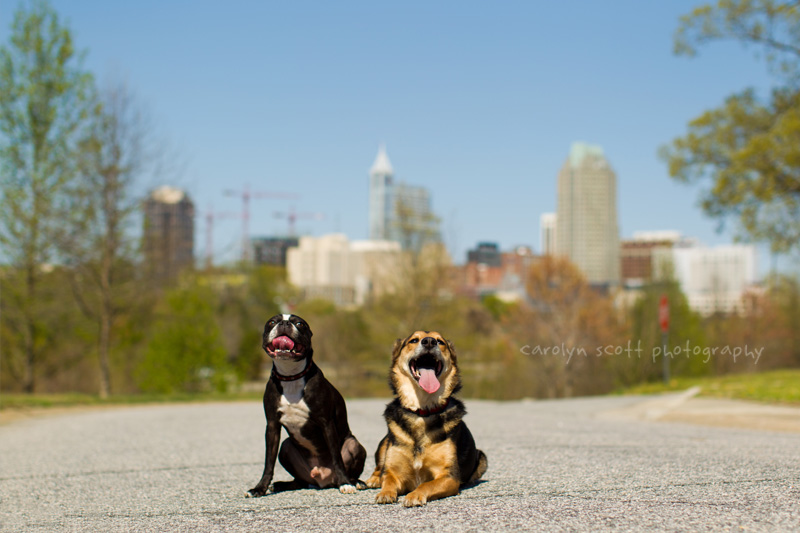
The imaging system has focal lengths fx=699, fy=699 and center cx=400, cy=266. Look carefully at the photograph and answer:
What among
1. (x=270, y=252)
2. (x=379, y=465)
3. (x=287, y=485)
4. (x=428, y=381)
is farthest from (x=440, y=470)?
(x=270, y=252)

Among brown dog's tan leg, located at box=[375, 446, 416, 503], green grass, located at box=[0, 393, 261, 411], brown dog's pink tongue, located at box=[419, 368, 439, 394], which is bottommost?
green grass, located at box=[0, 393, 261, 411]

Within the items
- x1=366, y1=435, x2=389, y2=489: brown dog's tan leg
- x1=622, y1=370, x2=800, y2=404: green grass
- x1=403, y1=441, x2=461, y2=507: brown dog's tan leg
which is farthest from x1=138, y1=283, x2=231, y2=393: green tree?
x1=403, y1=441, x2=461, y2=507: brown dog's tan leg

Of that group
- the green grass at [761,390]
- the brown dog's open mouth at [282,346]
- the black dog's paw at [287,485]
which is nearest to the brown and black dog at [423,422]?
the brown dog's open mouth at [282,346]

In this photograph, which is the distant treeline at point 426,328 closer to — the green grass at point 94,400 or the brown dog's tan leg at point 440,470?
the green grass at point 94,400

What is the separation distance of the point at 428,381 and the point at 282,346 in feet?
3.42

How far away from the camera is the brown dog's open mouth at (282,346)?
15.9 feet

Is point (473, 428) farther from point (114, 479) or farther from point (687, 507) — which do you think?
point (687, 507)

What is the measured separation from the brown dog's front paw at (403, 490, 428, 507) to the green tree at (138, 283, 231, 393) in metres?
23.4

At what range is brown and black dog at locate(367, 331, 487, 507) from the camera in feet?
16.0

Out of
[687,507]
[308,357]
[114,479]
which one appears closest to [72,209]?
[114,479]

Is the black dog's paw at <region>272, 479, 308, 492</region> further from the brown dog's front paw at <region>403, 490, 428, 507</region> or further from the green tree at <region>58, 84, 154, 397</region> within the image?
the green tree at <region>58, 84, 154, 397</region>

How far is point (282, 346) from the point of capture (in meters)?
4.85

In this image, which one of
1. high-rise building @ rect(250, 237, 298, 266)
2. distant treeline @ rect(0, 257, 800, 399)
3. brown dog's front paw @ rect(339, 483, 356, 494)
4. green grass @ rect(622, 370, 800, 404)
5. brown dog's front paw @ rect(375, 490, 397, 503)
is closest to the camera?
brown dog's front paw @ rect(375, 490, 397, 503)

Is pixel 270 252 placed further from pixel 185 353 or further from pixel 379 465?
pixel 379 465
